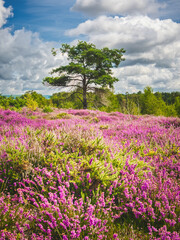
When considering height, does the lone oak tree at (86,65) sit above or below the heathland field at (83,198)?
above

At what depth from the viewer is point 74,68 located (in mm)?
23406

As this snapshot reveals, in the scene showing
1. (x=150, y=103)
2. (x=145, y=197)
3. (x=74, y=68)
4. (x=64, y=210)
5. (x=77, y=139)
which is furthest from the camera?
(x=150, y=103)

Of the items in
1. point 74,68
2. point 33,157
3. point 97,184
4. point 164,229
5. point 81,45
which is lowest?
point 164,229

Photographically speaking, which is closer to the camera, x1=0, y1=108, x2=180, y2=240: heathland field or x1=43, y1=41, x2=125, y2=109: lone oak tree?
x1=0, y1=108, x2=180, y2=240: heathland field

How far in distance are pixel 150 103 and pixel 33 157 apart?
4297 cm

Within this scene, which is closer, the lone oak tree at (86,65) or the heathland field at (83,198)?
the heathland field at (83,198)

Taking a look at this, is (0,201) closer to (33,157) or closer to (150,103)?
(33,157)

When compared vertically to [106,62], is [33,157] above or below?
below

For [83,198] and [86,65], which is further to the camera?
[86,65]

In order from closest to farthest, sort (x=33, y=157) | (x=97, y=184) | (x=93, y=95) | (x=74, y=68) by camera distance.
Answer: (x=97, y=184) < (x=33, y=157) < (x=74, y=68) < (x=93, y=95)

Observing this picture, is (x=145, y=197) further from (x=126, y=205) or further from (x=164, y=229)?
(x=164, y=229)

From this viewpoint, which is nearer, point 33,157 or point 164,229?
point 164,229

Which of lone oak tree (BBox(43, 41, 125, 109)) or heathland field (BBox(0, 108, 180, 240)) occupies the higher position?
lone oak tree (BBox(43, 41, 125, 109))

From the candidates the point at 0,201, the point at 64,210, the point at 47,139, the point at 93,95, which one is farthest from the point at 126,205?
the point at 93,95
